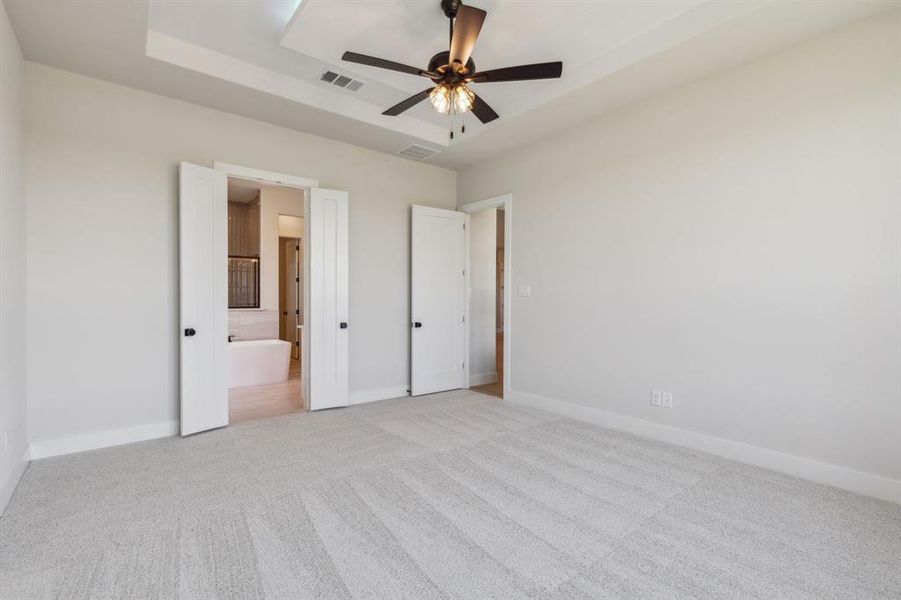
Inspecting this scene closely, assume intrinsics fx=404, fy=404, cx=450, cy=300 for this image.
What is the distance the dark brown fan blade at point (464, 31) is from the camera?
2191mm

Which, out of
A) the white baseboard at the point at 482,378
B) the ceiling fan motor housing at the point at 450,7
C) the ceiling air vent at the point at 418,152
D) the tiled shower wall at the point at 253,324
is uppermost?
the ceiling fan motor housing at the point at 450,7

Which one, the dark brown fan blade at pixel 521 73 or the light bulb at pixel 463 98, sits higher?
the dark brown fan blade at pixel 521 73

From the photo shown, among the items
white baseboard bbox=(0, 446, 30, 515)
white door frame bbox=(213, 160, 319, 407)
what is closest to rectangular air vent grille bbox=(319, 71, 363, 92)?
white door frame bbox=(213, 160, 319, 407)

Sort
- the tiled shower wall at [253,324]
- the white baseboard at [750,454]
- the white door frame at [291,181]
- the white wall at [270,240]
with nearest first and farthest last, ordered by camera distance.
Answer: the white baseboard at [750,454]
the white door frame at [291,181]
the tiled shower wall at [253,324]
the white wall at [270,240]

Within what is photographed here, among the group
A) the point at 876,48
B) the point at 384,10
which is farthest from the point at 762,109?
the point at 384,10

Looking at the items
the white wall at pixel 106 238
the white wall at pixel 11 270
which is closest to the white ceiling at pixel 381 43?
the white wall at pixel 106 238

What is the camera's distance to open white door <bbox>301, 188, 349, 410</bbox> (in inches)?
169

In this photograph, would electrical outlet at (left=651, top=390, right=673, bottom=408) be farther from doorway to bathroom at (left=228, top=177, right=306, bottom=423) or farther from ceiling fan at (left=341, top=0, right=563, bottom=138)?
doorway to bathroom at (left=228, top=177, right=306, bottom=423)

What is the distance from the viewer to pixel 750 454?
9.71 ft

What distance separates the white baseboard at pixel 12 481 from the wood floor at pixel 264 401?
4.60 feet

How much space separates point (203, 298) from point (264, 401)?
1690 millimetres

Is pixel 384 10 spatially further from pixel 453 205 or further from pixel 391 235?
pixel 453 205

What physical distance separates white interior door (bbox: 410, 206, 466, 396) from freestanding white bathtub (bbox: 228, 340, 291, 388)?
7.13 feet

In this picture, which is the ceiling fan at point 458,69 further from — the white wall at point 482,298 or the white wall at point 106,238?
the white wall at point 482,298
